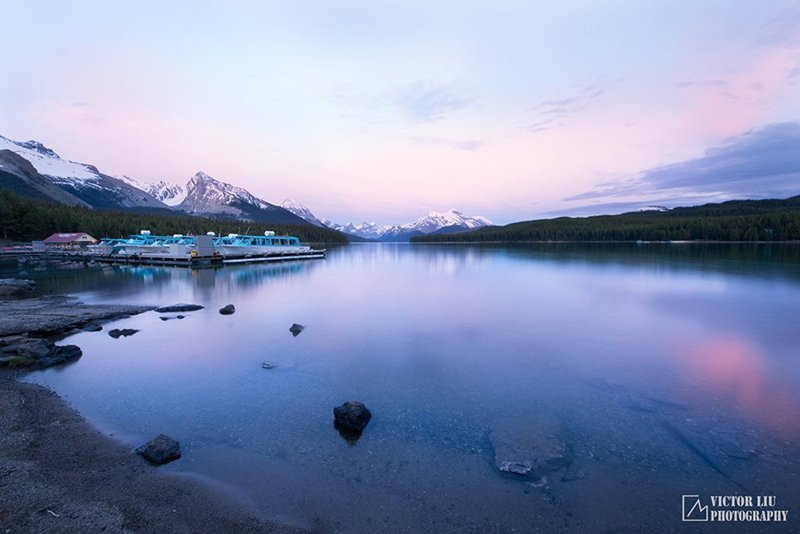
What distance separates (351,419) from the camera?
915 cm

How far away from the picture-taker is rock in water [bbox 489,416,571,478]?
25.0 feet

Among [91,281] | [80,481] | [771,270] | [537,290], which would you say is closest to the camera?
[80,481]

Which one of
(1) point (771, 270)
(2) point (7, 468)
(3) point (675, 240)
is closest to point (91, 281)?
(2) point (7, 468)

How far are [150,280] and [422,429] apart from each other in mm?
44960

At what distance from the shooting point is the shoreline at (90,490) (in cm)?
592

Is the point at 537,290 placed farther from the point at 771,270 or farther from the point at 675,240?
the point at 675,240

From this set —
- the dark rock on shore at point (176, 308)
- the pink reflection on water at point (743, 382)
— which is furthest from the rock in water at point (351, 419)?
the dark rock on shore at point (176, 308)

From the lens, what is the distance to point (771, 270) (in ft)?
151

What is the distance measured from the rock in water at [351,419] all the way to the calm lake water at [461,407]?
10.2 inches

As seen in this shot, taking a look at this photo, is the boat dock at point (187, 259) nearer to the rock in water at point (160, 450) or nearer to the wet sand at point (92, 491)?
the wet sand at point (92, 491)

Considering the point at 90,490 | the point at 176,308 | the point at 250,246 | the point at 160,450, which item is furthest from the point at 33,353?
the point at 250,246

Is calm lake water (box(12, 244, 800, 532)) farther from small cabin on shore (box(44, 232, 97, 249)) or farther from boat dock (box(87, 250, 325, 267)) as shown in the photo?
small cabin on shore (box(44, 232, 97, 249))

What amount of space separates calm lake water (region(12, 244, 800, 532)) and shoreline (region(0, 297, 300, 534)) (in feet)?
1.27

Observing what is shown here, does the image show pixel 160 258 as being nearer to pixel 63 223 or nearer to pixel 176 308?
pixel 176 308
